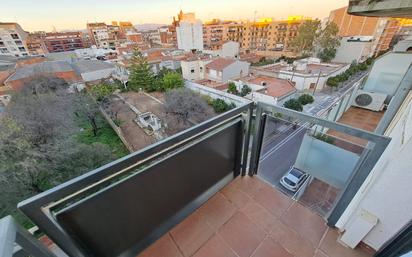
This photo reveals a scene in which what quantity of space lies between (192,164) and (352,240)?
1.29m

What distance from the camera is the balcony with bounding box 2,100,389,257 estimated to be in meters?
0.83

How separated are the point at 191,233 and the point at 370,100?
1196cm

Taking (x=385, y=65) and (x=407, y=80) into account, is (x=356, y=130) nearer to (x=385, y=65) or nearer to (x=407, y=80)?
(x=407, y=80)

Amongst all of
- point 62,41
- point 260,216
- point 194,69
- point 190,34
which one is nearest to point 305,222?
point 260,216

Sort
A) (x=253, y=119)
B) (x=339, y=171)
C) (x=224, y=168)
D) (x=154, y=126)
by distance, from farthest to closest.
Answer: (x=154, y=126) → (x=224, y=168) → (x=253, y=119) → (x=339, y=171)

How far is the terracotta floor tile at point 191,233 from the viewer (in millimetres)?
1359

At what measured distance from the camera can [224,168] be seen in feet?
5.48

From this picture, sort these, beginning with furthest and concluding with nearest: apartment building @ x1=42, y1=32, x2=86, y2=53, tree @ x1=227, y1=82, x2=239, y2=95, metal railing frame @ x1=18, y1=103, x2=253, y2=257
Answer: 1. apartment building @ x1=42, y1=32, x2=86, y2=53
2. tree @ x1=227, y1=82, x2=239, y2=95
3. metal railing frame @ x1=18, y1=103, x2=253, y2=257

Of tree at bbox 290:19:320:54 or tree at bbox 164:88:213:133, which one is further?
tree at bbox 290:19:320:54

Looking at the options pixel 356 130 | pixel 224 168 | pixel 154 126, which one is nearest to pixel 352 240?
pixel 356 130

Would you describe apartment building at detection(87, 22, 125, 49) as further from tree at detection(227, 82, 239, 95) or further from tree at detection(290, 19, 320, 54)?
tree at detection(227, 82, 239, 95)

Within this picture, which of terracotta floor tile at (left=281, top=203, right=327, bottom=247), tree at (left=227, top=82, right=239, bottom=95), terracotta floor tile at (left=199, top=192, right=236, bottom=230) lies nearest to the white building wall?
tree at (left=227, top=82, right=239, bottom=95)

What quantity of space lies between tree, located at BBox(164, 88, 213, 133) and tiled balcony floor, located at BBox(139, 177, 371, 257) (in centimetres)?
787

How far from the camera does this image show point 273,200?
1.67 metres
